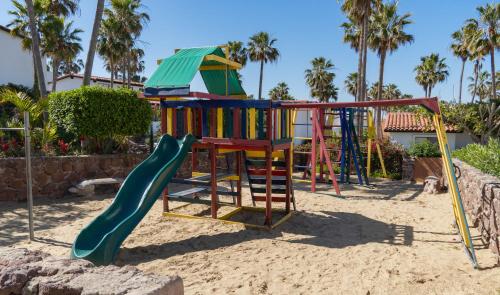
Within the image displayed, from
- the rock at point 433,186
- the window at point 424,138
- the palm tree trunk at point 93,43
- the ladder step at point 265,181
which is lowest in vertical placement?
the rock at point 433,186

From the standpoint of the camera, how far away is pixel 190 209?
842cm

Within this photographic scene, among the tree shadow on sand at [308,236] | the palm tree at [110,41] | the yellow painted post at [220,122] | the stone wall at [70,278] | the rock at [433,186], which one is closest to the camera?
the stone wall at [70,278]

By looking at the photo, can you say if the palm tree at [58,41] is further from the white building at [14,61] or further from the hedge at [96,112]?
the hedge at [96,112]

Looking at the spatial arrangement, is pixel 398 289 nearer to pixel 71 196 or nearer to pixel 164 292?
pixel 164 292

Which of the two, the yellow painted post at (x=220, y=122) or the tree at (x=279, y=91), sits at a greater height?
the tree at (x=279, y=91)

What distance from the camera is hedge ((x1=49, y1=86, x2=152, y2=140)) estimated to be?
1055 cm

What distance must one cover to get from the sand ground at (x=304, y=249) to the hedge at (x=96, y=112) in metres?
2.51

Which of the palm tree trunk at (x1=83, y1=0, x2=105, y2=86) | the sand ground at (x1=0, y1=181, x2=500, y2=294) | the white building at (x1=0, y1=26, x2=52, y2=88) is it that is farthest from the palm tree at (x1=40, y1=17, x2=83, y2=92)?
the sand ground at (x1=0, y1=181, x2=500, y2=294)

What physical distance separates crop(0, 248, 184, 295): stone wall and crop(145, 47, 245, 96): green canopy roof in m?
3.76

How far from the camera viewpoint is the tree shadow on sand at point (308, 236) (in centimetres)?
563

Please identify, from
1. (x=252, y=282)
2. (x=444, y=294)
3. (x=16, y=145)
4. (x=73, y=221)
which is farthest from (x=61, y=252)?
(x=16, y=145)

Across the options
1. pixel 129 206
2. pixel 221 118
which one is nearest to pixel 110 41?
pixel 221 118

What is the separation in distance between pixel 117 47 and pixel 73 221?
25.4 metres

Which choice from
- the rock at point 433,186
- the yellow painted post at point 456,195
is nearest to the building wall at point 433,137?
the rock at point 433,186
